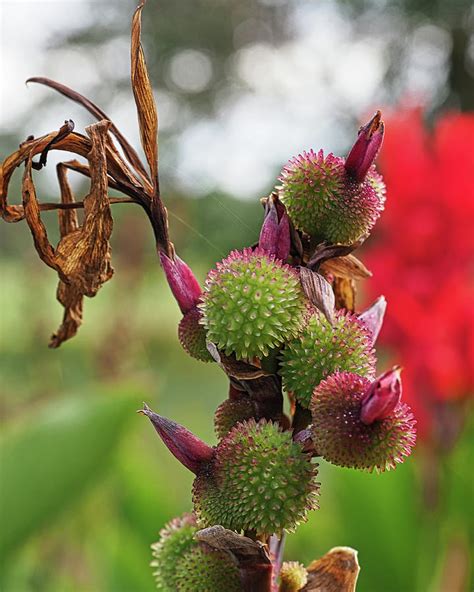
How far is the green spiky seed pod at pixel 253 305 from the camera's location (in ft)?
1.20

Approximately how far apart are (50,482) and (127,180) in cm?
106

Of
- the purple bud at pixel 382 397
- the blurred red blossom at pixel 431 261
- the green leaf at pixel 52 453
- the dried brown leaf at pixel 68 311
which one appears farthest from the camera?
the blurred red blossom at pixel 431 261

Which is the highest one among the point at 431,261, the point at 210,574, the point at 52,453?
the point at 431,261

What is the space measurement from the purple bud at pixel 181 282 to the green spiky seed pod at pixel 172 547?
10 centimetres

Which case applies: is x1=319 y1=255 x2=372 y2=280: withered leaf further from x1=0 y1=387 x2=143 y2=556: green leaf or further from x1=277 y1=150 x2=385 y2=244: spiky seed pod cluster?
x1=0 y1=387 x2=143 y2=556: green leaf

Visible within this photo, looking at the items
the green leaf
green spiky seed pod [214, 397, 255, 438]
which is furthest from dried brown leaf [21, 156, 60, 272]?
the green leaf

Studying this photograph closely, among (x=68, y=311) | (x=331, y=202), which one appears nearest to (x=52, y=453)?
(x=68, y=311)

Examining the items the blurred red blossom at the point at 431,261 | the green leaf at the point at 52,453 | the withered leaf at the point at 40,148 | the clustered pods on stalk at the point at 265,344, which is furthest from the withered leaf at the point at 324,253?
the blurred red blossom at the point at 431,261

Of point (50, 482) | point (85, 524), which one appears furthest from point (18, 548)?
point (85, 524)

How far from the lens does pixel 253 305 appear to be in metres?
0.37

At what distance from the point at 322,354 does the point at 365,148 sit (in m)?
0.09

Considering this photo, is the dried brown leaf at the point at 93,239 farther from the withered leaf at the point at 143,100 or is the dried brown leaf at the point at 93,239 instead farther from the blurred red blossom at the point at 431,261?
the blurred red blossom at the point at 431,261

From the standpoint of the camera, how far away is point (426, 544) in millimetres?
1639

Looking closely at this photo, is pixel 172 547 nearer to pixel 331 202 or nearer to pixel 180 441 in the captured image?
pixel 180 441
